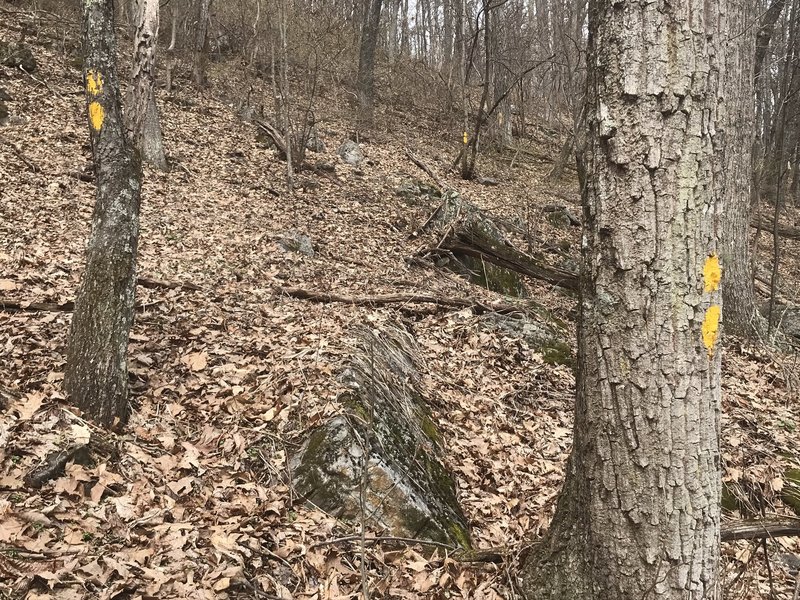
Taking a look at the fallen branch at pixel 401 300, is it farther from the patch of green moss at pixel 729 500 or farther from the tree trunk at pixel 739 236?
the patch of green moss at pixel 729 500

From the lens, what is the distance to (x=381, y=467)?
3.57m

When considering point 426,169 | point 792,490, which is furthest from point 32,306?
point 426,169

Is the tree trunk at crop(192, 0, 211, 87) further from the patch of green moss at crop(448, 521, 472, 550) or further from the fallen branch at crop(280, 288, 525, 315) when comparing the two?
the patch of green moss at crop(448, 521, 472, 550)

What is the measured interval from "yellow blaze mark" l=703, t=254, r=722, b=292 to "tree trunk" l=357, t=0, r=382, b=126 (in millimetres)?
15011

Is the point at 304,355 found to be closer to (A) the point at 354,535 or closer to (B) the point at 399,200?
(A) the point at 354,535

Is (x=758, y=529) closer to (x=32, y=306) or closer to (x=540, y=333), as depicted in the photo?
(x=540, y=333)

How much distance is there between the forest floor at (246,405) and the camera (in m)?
2.86

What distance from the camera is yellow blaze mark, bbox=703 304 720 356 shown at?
2.01 meters

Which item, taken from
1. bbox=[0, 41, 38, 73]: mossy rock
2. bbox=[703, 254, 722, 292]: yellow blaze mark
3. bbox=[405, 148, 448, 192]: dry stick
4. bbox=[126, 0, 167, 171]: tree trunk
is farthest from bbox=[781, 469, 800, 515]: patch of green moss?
bbox=[0, 41, 38, 73]: mossy rock

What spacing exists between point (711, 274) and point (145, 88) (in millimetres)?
3876

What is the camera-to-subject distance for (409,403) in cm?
446

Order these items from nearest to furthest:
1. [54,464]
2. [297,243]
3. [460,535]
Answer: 1. [54,464]
2. [460,535]
3. [297,243]

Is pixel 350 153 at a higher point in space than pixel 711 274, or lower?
higher

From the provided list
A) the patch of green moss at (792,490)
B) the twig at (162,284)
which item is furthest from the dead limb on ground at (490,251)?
the patch of green moss at (792,490)
